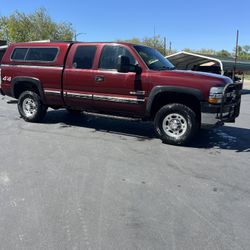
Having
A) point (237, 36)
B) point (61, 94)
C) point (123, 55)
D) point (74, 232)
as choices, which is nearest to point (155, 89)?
point (123, 55)

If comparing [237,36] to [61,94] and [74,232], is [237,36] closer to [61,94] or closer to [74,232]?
[61,94]

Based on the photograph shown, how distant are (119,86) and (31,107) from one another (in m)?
2.92

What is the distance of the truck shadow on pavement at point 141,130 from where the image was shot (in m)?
7.71

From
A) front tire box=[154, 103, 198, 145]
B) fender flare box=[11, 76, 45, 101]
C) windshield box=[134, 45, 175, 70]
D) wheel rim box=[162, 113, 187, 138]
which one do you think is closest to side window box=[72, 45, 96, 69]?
windshield box=[134, 45, 175, 70]

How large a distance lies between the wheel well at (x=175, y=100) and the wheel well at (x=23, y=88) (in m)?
3.40

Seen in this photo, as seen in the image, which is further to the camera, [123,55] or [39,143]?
[123,55]

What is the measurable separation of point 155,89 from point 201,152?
5.15 ft

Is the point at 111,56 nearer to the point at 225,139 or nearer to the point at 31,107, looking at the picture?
the point at 31,107

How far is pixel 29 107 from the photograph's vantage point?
31.4 ft

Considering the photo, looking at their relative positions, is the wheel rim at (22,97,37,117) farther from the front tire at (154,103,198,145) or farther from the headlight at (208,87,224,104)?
the headlight at (208,87,224,104)

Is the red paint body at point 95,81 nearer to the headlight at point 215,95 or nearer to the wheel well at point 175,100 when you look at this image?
the headlight at point 215,95

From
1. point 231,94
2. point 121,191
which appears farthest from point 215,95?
point 121,191

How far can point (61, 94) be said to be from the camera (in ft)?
28.9

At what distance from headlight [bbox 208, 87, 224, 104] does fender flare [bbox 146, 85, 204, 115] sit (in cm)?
18
